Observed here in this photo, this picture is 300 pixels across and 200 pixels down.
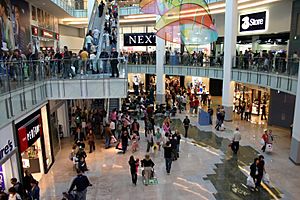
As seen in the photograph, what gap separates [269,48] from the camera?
24016 mm

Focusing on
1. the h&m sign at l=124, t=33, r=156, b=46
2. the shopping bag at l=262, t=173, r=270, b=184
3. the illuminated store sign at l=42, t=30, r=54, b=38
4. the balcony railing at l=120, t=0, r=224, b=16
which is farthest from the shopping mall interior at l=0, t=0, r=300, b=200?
the balcony railing at l=120, t=0, r=224, b=16

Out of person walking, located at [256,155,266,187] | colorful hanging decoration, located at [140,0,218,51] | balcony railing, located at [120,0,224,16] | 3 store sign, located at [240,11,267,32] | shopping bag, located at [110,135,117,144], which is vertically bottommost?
shopping bag, located at [110,135,117,144]

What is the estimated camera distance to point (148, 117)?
62.7ft

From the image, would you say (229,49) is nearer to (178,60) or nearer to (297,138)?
(178,60)

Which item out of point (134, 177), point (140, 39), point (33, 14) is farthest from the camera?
point (140, 39)

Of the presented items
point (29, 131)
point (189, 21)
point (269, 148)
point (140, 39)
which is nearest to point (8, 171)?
point (29, 131)

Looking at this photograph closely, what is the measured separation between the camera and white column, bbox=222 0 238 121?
2106 cm

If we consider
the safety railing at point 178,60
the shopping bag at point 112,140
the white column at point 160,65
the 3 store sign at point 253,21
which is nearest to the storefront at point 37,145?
the shopping bag at point 112,140

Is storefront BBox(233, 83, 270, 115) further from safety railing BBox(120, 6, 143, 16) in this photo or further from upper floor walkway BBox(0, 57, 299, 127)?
safety railing BBox(120, 6, 143, 16)

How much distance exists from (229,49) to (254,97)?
538cm

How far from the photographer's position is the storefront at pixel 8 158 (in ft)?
29.1

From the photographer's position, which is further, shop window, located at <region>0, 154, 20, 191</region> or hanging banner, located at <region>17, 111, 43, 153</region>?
hanging banner, located at <region>17, 111, 43, 153</region>

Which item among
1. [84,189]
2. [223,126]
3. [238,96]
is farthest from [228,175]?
[238,96]

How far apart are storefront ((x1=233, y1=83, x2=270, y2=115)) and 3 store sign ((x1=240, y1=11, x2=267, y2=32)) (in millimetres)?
4897
